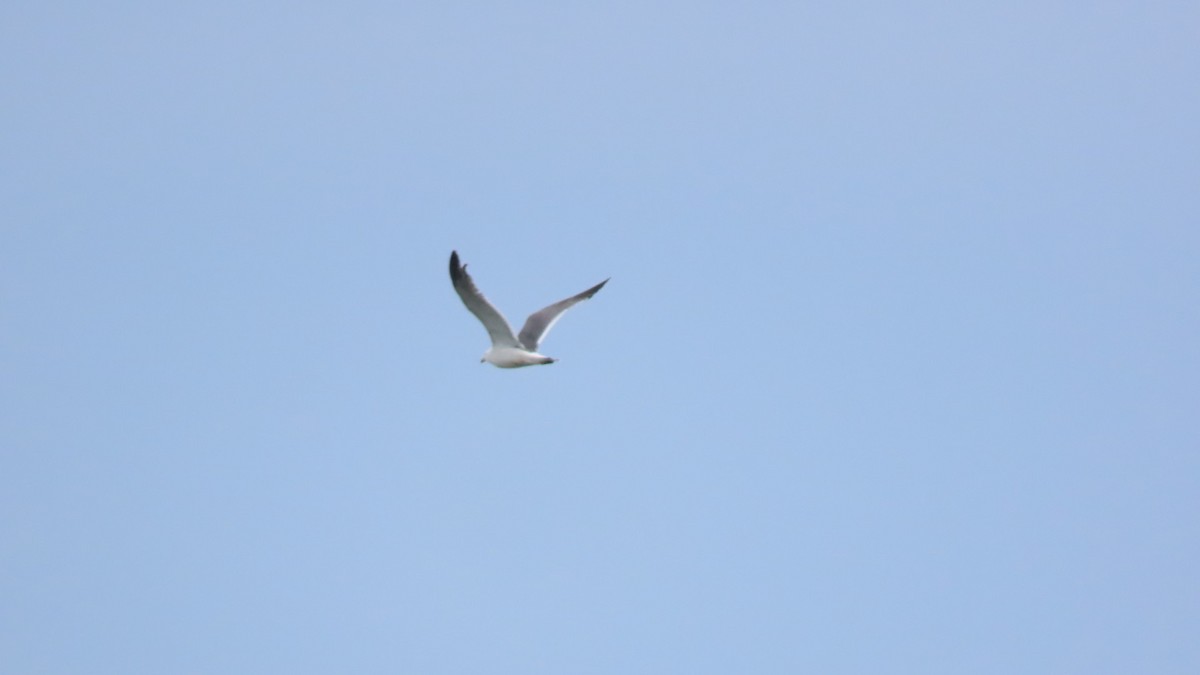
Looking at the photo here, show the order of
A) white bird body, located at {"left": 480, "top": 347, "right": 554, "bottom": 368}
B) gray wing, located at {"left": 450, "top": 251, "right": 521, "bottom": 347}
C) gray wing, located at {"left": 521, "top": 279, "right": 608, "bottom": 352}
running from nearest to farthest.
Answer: gray wing, located at {"left": 450, "top": 251, "right": 521, "bottom": 347}, white bird body, located at {"left": 480, "top": 347, "right": 554, "bottom": 368}, gray wing, located at {"left": 521, "top": 279, "right": 608, "bottom": 352}

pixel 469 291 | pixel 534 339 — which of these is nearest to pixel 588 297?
pixel 534 339

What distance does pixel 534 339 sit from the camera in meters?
19.0

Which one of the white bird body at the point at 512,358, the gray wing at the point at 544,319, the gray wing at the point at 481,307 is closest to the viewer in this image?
the gray wing at the point at 481,307

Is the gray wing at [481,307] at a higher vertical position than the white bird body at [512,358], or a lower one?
higher

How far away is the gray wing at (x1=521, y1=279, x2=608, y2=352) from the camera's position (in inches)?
746

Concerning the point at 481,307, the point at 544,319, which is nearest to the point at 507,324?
the point at 481,307

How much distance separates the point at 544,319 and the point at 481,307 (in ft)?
5.62

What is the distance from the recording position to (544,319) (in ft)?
63.3

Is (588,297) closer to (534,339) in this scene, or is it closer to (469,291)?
(534,339)

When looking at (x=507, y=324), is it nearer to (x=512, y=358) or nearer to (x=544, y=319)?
(x=512, y=358)

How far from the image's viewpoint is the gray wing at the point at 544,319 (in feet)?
62.1

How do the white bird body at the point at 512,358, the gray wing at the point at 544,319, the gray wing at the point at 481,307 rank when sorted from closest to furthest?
the gray wing at the point at 481,307 → the white bird body at the point at 512,358 → the gray wing at the point at 544,319

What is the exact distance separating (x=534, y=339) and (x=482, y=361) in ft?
2.72

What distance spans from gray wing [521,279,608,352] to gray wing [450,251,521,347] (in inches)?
15.8
